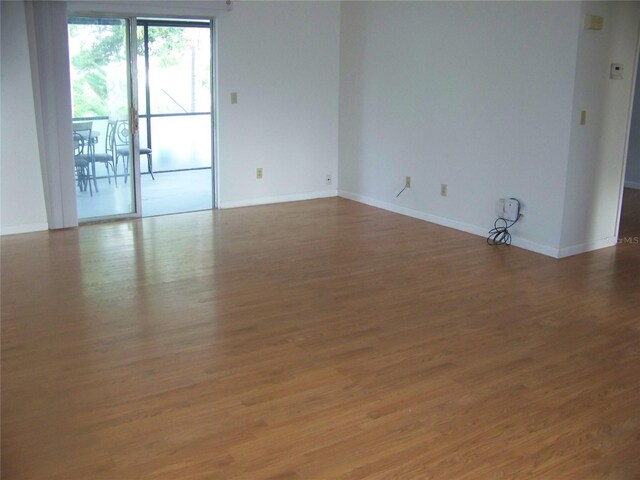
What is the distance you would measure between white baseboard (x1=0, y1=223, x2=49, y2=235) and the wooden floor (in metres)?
0.22

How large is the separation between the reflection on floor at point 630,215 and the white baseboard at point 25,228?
17.1ft

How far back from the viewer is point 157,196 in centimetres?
754

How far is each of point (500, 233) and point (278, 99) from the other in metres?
2.83

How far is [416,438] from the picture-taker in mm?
2852

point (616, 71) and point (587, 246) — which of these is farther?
point (587, 246)

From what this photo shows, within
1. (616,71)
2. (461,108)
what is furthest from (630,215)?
(461,108)

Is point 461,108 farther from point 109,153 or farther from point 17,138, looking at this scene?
point 17,138

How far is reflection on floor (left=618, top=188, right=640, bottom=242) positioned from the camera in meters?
6.33

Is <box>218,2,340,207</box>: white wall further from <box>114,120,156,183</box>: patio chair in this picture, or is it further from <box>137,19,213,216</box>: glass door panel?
<box>114,120,156,183</box>: patio chair

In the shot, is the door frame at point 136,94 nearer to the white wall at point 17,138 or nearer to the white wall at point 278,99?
the white wall at point 278,99

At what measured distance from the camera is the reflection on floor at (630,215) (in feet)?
20.8

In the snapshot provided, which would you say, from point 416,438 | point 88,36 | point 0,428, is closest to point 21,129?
point 88,36

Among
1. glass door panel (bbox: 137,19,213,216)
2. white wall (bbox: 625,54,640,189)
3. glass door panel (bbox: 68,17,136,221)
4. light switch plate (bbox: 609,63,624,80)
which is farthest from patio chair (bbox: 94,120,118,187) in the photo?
white wall (bbox: 625,54,640,189)

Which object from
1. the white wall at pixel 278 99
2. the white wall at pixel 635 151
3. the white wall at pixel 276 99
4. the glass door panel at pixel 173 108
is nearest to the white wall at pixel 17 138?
A: the white wall at pixel 276 99
